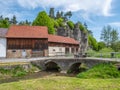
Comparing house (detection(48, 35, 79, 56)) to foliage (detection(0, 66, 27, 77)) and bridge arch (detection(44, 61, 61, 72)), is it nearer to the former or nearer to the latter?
bridge arch (detection(44, 61, 61, 72))

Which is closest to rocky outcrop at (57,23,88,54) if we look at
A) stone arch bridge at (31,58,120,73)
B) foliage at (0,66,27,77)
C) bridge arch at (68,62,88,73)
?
stone arch bridge at (31,58,120,73)

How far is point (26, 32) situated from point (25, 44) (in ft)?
10.6

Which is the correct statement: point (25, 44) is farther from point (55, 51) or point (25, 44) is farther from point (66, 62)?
point (66, 62)

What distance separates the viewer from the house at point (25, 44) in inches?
1956

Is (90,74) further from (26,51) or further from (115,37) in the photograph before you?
(115,37)

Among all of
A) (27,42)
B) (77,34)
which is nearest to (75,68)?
(27,42)

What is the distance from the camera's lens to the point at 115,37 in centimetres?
11112

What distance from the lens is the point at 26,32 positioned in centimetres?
5191

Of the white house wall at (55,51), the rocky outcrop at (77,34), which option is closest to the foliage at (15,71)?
the white house wall at (55,51)

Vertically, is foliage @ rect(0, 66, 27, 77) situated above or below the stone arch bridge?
below

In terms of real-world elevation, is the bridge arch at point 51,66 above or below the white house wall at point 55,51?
below

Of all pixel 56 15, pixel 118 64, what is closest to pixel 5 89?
pixel 118 64

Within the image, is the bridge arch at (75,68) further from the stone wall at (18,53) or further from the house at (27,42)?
the stone wall at (18,53)

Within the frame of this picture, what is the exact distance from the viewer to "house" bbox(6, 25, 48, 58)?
163 feet
